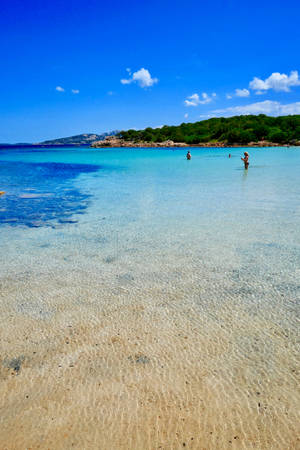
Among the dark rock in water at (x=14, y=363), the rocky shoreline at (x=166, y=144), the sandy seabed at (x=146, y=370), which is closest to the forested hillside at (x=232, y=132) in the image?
the rocky shoreline at (x=166, y=144)

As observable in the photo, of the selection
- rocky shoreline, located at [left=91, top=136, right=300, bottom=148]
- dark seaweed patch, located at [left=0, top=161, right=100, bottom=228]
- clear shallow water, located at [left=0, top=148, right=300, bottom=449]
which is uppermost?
rocky shoreline, located at [left=91, top=136, right=300, bottom=148]

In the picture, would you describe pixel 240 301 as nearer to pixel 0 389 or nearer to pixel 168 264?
pixel 168 264

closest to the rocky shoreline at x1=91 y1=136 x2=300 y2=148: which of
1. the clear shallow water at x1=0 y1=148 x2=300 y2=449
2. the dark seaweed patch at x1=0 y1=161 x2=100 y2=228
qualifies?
the dark seaweed patch at x1=0 y1=161 x2=100 y2=228

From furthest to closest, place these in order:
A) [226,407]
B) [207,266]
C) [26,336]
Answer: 1. [207,266]
2. [26,336]
3. [226,407]

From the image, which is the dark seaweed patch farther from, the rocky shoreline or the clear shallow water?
the rocky shoreline

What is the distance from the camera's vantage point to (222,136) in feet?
355

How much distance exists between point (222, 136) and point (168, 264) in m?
112

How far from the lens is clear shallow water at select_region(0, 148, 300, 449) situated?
2.59m

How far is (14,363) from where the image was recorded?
3.31m

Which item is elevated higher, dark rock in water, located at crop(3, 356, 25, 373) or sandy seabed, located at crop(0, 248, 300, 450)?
dark rock in water, located at crop(3, 356, 25, 373)

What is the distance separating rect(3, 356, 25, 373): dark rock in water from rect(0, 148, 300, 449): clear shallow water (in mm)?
18

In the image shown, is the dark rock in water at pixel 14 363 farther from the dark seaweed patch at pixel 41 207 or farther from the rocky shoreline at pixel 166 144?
the rocky shoreline at pixel 166 144

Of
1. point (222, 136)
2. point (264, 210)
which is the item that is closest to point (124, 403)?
point (264, 210)

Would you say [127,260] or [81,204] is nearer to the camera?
[127,260]
